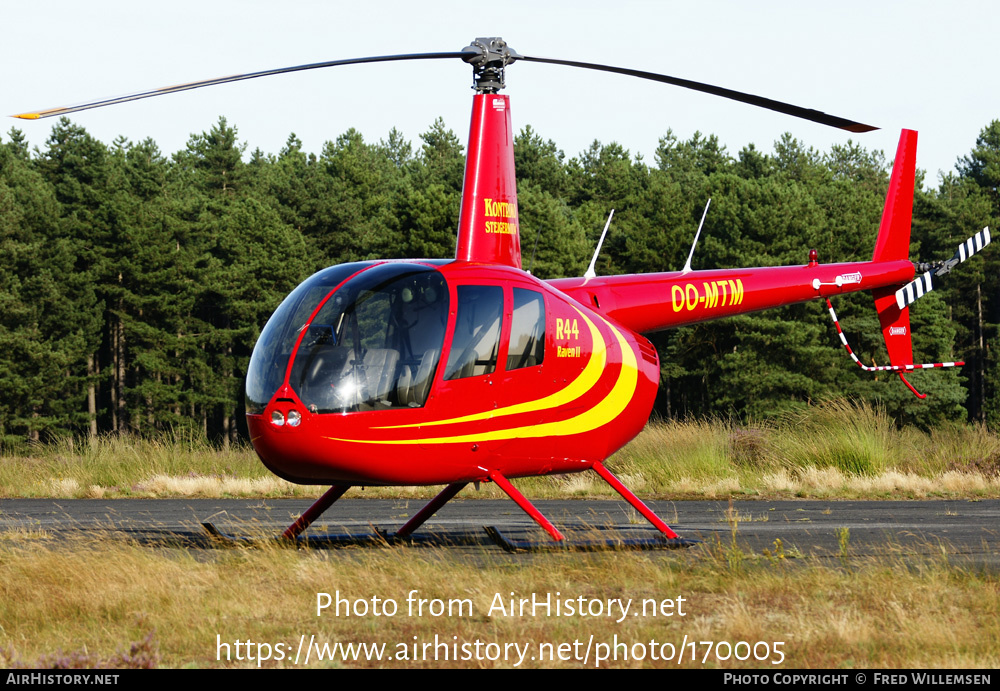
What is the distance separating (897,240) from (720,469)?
18.1 ft

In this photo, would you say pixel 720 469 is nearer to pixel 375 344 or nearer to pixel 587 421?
pixel 587 421

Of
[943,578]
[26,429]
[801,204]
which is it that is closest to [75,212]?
[26,429]

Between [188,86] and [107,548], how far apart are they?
4.34 meters

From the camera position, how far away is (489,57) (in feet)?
38.1

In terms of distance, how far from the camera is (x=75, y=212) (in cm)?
6881

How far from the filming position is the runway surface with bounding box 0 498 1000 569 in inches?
456

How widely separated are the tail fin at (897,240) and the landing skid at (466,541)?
775 cm

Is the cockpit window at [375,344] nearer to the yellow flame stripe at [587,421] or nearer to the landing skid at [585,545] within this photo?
the yellow flame stripe at [587,421]

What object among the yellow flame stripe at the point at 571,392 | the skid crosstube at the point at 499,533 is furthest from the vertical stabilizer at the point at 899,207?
the skid crosstube at the point at 499,533

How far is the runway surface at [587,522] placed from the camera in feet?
38.0

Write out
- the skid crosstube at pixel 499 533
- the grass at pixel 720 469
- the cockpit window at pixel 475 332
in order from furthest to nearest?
the grass at pixel 720 469 < the skid crosstube at pixel 499 533 < the cockpit window at pixel 475 332

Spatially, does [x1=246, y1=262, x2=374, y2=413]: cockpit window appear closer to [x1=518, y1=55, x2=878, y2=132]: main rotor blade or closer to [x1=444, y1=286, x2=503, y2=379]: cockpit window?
[x1=444, y1=286, x2=503, y2=379]: cockpit window

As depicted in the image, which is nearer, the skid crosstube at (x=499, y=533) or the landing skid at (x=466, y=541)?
the landing skid at (x=466, y=541)
